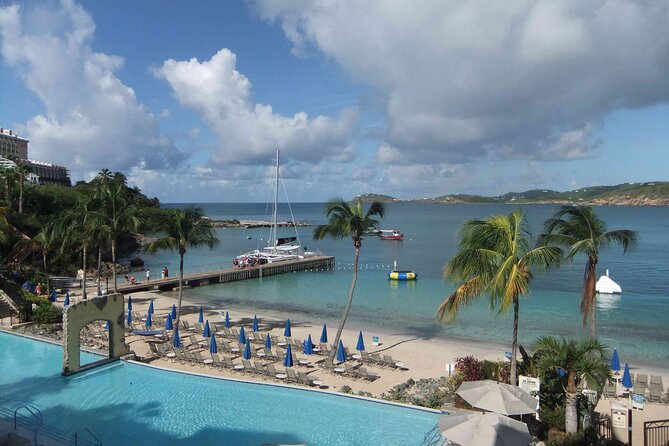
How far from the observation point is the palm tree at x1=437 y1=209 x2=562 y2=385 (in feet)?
42.2

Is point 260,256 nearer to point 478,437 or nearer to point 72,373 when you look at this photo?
point 72,373

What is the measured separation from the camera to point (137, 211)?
28.2 m

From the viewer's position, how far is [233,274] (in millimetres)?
49969

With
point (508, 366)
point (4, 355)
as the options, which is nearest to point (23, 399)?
point (4, 355)

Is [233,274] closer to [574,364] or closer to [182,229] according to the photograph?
[182,229]

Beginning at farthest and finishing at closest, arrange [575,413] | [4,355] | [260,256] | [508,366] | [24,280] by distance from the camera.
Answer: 1. [260,256]
2. [24,280]
3. [4,355]
4. [508,366]
5. [575,413]

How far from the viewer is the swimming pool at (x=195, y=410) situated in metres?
12.7

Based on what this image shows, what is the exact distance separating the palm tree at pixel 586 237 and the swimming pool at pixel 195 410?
6796 mm

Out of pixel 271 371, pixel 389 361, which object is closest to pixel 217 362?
pixel 271 371

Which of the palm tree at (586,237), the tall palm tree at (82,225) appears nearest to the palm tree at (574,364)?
the palm tree at (586,237)

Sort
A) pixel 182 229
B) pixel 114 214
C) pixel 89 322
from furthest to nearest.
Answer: pixel 114 214
pixel 182 229
pixel 89 322

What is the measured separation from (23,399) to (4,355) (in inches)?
233

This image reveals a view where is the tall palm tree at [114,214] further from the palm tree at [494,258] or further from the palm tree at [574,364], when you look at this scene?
the palm tree at [574,364]

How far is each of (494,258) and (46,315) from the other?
2148 cm
